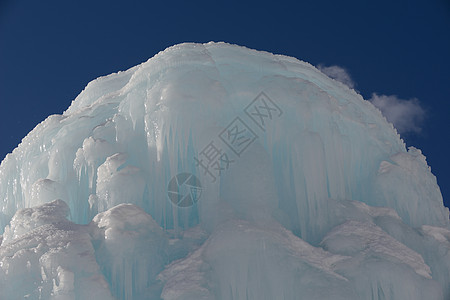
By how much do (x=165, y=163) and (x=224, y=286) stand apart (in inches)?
126

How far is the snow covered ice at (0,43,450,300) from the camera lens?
391 inches

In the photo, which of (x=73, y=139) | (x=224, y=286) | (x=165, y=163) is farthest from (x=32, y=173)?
(x=224, y=286)
